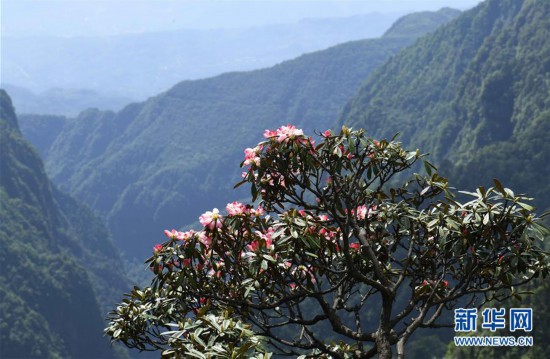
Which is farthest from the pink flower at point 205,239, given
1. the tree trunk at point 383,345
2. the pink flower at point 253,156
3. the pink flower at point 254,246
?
the tree trunk at point 383,345

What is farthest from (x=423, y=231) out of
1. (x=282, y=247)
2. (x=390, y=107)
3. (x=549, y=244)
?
(x=390, y=107)

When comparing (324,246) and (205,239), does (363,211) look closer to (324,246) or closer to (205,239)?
(324,246)

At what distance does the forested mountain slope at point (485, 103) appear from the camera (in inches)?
3654

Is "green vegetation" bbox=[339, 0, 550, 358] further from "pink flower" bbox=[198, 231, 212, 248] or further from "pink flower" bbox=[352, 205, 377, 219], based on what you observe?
"pink flower" bbox=[198, 231, 212, 248]

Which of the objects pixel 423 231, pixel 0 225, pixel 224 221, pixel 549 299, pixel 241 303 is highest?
pixel 0 225

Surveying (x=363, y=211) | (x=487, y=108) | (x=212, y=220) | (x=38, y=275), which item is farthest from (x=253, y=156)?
(x=38, y=275)

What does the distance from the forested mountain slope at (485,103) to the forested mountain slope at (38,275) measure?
60.5 meters

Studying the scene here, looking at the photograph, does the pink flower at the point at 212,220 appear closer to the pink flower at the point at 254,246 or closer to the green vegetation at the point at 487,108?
the pink flower at the point at 254,246

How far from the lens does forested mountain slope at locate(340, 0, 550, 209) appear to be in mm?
92812

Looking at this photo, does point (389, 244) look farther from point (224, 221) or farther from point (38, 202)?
point (38, 202)

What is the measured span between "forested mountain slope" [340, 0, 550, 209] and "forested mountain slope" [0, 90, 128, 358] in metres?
60.5

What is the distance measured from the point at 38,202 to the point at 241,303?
169m

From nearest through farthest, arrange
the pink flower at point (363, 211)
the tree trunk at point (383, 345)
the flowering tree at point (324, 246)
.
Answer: the flowering tree at point (324, 246), the tree trunk at point (383, 345), the pink flower at point (363, 211)

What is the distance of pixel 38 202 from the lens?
170m
